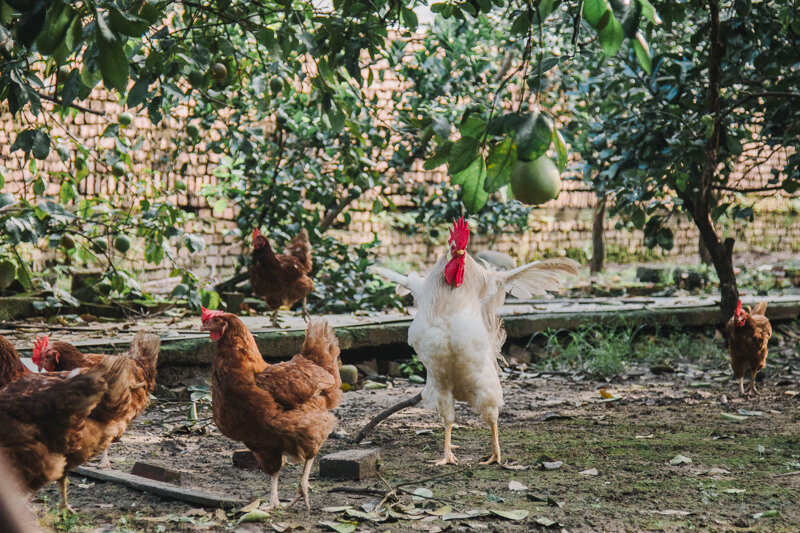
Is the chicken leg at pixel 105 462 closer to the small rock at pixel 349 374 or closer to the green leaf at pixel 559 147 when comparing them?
the small rock at pixel 349 374

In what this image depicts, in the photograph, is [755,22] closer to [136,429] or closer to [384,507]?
[384,507]

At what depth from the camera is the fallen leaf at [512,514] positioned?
2.75m

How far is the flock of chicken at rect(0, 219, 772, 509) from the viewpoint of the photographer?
2.65 meters

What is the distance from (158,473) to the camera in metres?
3.09

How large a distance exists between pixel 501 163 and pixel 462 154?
0.07 meters

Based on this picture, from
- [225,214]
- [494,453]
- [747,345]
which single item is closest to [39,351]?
[494,453]

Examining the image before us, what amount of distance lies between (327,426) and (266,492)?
1.26 feet

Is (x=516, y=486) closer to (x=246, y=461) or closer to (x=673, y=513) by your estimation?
(x=673, y=513)

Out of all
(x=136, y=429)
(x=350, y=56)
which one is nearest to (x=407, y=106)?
(x=136, y=429)

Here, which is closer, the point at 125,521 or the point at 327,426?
the point at 125,521

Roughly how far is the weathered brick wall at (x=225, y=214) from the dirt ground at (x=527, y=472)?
1.85m

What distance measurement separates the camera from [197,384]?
5.20m

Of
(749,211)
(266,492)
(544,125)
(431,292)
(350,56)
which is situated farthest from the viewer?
(749,211)

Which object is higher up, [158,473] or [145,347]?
[145,347]
